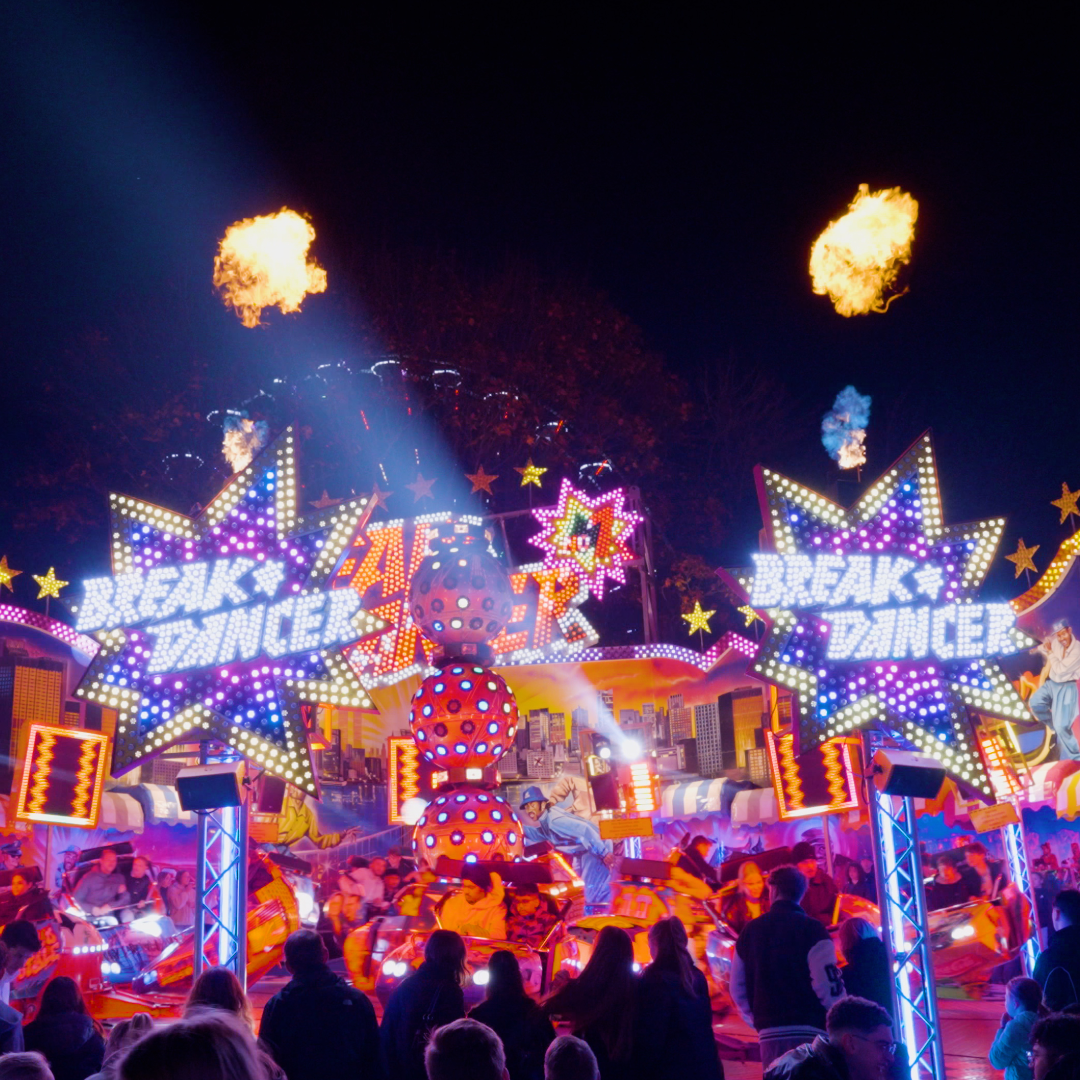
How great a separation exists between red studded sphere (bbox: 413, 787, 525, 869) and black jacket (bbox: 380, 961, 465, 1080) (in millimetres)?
6850

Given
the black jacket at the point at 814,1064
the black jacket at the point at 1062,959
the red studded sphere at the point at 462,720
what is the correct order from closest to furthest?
the black jacket at the point at 814,1064 < the black jacket at the point at 1062,959 < the red studded sphere at the point at 462,720

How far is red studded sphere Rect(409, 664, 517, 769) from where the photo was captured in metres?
13.0

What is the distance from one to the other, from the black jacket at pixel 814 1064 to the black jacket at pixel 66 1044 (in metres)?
3.48

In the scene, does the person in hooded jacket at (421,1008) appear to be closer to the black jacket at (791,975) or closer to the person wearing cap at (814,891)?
the black jacket at (791,975)

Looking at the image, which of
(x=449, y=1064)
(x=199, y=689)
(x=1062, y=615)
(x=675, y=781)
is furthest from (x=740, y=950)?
(x=675, y=781)

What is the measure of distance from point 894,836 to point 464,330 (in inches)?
566

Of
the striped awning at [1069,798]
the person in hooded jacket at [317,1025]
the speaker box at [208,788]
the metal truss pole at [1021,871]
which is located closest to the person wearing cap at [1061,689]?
the striped awning at [1069,798]

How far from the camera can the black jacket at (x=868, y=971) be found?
6438 millimetres

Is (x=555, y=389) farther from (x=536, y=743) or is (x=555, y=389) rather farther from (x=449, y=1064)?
→ (x=449, y=1064)

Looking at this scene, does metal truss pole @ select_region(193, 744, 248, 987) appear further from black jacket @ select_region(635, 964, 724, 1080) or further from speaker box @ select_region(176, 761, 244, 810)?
black jacket @ select_region(635, 964, 724, 1080)

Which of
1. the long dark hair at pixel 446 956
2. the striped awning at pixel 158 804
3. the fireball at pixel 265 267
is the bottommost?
the long dark hair at pixel 446 956

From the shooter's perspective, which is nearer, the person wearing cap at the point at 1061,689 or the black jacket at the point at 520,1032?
the black jacket at the point at 520,1032

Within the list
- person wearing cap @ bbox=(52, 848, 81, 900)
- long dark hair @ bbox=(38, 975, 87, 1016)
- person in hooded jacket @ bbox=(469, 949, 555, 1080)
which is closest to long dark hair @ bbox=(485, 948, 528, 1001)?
person in hooded jacket @ bbox=(469, 949, 555, 1080)

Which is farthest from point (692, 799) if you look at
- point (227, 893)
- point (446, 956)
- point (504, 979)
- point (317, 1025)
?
point (317, 1025)
